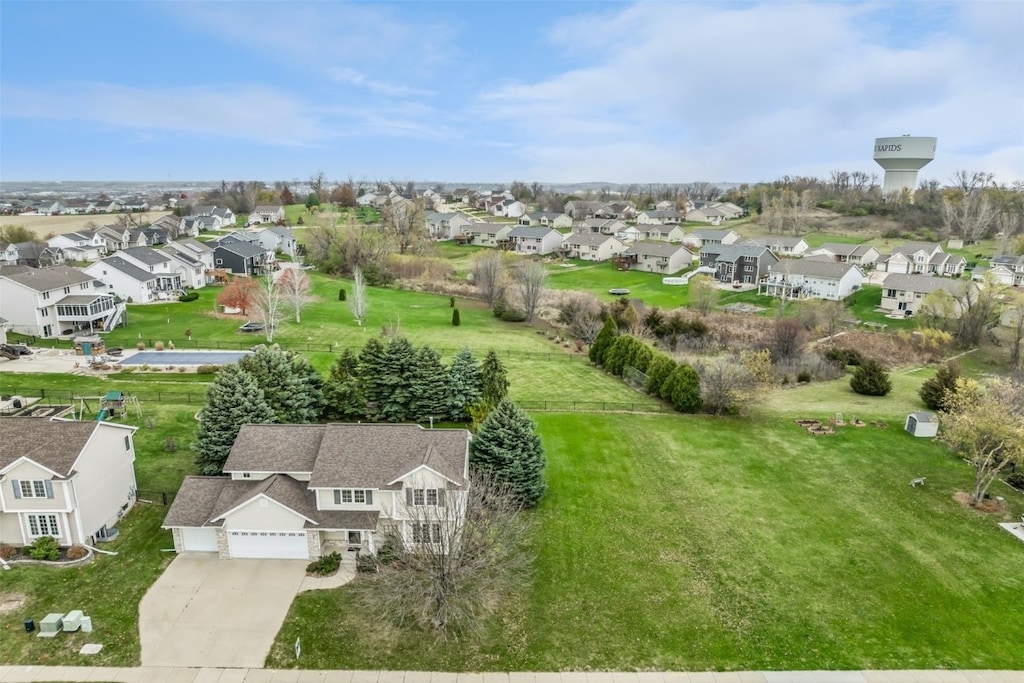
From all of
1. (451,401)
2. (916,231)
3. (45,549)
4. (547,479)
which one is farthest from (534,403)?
(916,231)

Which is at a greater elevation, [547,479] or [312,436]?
[312,436]

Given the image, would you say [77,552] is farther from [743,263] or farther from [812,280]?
[743,263]

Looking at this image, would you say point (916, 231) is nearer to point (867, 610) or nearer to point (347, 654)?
point (867, 610)

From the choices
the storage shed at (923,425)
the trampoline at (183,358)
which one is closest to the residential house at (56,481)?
the trampoline at (183,358)

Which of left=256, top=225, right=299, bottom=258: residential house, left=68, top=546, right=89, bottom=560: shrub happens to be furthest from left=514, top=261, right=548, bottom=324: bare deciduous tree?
left=256, top=225, right=299, bottom=258: residential house

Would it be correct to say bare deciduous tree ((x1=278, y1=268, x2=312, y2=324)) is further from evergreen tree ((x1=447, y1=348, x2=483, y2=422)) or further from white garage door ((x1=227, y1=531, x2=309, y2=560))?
white garage door ((x1=227, y1=531, x2=309, y2=560))
